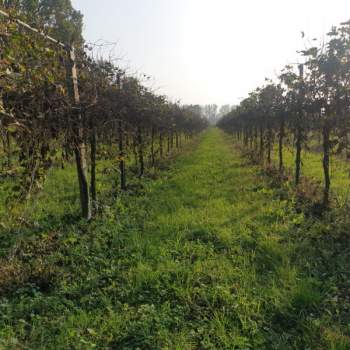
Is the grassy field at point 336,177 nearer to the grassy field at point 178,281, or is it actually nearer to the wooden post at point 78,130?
the grassy field at point 178,281

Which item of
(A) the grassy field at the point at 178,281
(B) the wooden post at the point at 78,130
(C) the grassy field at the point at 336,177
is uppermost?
(B) the wooden post at the point at 78,130

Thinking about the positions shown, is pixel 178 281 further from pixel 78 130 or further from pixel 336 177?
pixel 336 177

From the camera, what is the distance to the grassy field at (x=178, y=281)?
10.2 ft

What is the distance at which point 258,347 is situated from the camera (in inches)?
118

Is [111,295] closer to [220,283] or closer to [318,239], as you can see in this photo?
[220,283]

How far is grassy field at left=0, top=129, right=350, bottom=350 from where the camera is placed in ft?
10.2

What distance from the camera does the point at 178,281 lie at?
13.2 ft

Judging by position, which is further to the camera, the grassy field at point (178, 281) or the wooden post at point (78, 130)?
the wooden post at point (78, 130)

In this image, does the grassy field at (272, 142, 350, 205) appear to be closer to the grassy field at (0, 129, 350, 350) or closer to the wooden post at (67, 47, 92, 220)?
the grassy field at (0, 129, 350, 350)

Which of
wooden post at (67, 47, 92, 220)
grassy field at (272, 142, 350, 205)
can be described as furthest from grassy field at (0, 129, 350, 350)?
grassy field at (272, 142, 350, 205)

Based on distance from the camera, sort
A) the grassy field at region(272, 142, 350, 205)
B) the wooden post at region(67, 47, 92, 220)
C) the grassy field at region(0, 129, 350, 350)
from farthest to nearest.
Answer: the grassy field at region(272, 142, 350, 205) → the wooden post at region(67, 47, 92, 220) → the grassy field at region(0, 129, 350, 350)

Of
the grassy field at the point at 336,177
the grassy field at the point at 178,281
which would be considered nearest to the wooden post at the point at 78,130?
the grassy field at the point at 178,281

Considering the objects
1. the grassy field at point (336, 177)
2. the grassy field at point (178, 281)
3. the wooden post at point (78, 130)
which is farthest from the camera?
the grassy field at point (336, 177)

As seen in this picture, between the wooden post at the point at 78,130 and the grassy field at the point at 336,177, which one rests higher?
the wooden post at the point at 78,130
